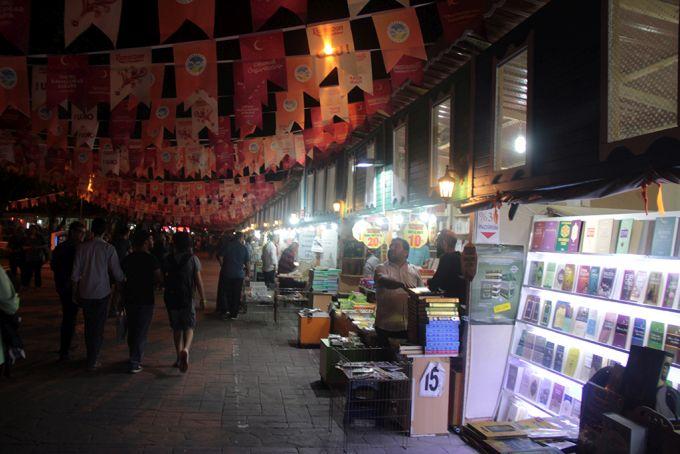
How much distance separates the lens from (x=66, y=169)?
1988 cm

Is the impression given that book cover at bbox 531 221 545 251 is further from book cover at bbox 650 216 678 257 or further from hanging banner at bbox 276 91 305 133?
hanging banner at bbox 276 91 305 133

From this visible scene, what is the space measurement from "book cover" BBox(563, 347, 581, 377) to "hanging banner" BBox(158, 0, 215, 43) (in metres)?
6.28

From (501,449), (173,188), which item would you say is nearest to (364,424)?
(501,449)

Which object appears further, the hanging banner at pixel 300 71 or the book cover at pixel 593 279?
the hanging banner at pixel 300 71

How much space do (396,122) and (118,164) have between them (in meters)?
11.8

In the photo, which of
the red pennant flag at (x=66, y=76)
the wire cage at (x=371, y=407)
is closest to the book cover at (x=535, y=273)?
the wire cage at (x=371, y=407)

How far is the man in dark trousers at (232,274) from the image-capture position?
1334cm

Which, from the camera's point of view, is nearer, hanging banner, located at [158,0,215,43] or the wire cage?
the wire cage

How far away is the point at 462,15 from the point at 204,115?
257 inches

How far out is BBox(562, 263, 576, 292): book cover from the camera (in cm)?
585

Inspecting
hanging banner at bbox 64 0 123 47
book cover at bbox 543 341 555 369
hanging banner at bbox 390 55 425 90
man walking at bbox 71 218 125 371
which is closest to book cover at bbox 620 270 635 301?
book cover at bbox 543 341 555 369

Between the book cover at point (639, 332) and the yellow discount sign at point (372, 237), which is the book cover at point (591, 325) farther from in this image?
the yellow discount sign at point (372, 237)

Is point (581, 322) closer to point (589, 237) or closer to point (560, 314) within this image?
point (560, 314)

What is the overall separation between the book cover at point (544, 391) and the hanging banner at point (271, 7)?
5657mm
